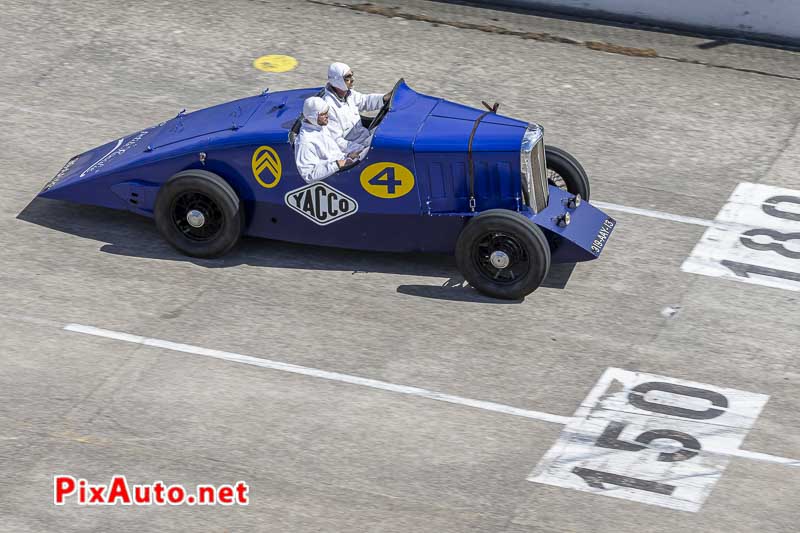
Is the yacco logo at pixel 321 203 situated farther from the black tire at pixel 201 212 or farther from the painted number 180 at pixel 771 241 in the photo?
the painted number 180 at pixel 771 241

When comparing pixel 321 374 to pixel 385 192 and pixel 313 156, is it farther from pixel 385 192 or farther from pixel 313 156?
pixel 313 156

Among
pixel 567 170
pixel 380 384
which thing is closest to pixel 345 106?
pixel 567 170

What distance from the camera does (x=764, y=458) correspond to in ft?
30.7

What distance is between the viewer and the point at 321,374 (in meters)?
10.2

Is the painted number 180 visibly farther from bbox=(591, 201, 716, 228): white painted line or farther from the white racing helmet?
the white racing helmet

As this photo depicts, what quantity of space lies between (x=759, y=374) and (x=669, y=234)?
237 cm

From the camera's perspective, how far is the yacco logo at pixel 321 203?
11211mm

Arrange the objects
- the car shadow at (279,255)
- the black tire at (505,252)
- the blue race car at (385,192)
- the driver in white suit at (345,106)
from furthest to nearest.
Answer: the driver in white suit at (345,106), the car shadow at (279,255), the blue race car at (385,192), the black tire at (505,252)

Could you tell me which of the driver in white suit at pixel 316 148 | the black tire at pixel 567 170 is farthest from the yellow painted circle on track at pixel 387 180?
the black tire at pixel 567 170

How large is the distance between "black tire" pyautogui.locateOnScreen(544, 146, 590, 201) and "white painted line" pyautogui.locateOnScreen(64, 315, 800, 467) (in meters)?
2.40

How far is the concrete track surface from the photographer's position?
29.5ft

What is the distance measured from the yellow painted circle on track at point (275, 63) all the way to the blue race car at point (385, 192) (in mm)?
3650

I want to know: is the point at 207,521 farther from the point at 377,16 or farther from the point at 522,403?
the point at 377,16

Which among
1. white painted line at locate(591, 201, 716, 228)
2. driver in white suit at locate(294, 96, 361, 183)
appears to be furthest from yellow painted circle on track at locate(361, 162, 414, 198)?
white painted line at locate(591, 201, 716, 228)
